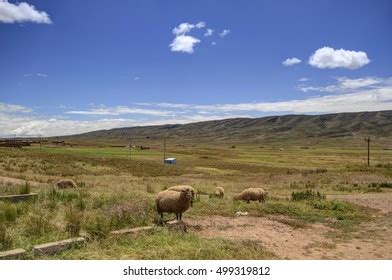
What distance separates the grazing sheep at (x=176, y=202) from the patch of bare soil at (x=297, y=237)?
0.54 metres

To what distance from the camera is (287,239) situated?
11.7 meters

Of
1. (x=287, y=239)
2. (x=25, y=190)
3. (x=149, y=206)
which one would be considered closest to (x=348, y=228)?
(x=287, y=239)

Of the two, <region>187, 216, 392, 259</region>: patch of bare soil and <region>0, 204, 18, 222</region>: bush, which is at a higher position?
<region>0, 204, 18, 222</region>: bush

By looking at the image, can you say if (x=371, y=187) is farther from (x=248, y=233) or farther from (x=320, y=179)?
(x=248, y=233)

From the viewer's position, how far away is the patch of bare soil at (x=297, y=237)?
10.5 meters

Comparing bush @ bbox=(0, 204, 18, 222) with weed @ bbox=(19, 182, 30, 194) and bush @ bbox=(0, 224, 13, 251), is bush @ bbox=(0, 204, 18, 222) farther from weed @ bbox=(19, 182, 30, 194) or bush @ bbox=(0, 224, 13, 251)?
weed @ bbox=(19, 182, 30, 194)

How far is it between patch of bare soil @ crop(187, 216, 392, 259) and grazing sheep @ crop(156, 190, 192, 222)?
0.54 meters

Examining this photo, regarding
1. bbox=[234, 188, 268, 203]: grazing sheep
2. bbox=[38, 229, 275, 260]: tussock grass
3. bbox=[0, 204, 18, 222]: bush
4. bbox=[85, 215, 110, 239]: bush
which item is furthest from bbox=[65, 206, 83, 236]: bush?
bbox=[234, 188, 268, 203]: grazing sheep

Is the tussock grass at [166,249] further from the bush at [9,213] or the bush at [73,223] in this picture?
the bush at [9,213]

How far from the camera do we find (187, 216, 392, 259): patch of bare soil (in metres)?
10.5

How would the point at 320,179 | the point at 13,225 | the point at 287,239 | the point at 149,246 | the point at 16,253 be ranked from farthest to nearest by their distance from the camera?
the point at 320,179, the point at 287,239, the point at 13,225, the point at 149,246, the point at 16,253

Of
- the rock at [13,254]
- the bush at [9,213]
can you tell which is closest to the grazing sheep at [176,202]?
the bush at [9,213]
